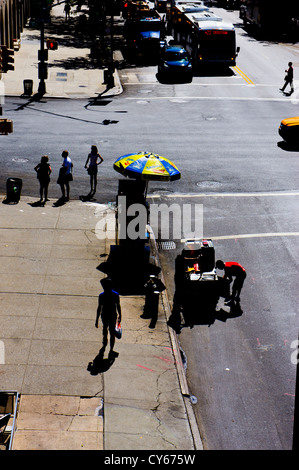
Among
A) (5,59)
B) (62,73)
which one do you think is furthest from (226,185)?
(62,73)

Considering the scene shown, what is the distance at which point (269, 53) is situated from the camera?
169 ft

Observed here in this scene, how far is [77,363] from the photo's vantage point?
13422mm

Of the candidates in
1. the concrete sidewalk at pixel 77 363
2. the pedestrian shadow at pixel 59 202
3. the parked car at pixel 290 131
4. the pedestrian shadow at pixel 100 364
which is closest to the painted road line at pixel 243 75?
the parked car at pixel 290 131

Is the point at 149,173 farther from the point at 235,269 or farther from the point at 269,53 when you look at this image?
the point at 269,53

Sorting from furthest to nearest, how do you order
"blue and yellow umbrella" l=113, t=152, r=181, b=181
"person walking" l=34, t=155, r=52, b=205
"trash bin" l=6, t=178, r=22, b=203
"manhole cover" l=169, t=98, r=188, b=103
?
"manhole cover" l=169, t=98, r=188, b=103, "trash bin" l=6, t=178, r=22, b=203, "person walking" l=34, t=155, r=52, b=205, "blue and yellow umbrella" l=113, t=152, r=181, b=181

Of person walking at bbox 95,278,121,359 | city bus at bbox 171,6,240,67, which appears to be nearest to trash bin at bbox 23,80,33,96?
city bus at bbox 171,6,240,67

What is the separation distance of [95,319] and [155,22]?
38.3 meters

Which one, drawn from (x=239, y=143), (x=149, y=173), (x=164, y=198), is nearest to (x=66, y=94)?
(x=239, y=143)

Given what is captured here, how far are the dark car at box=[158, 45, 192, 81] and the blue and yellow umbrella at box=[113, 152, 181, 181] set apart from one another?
2384 centimetres

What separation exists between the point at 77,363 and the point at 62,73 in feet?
109

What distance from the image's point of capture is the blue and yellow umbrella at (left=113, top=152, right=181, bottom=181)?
18.4m

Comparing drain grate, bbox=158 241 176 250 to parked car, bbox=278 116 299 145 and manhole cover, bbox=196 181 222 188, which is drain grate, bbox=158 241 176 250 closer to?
manhole cover, bbox=196 181 222 188

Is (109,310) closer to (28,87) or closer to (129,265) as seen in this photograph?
(129,265)

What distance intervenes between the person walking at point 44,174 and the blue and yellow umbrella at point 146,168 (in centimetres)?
393
